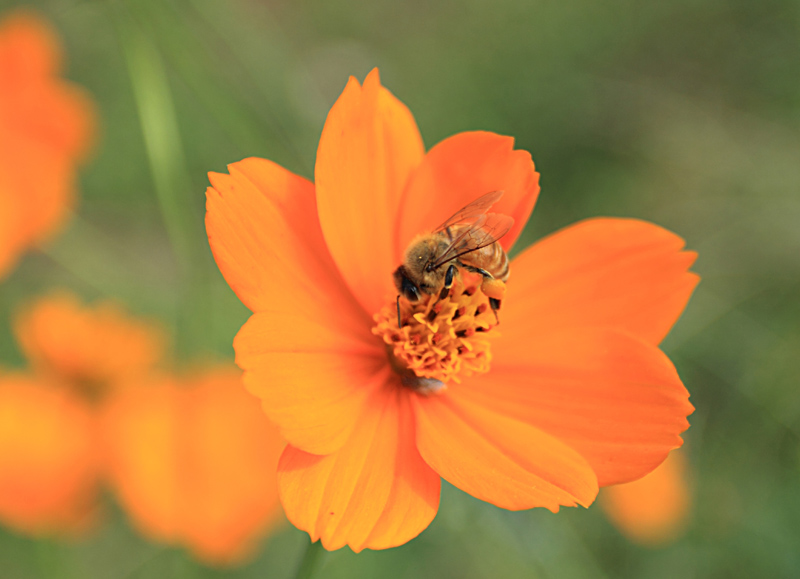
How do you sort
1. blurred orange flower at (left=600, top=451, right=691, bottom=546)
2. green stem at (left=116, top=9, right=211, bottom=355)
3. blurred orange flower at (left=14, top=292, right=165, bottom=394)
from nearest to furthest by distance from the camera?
green stem at (left=116, top=9, right=211, bottom=355)
blurred orange flower at (left=14, top=292, right=165, bottom=394)
blurred orange flower at (left=600, top=451, right=691, bottom=546)

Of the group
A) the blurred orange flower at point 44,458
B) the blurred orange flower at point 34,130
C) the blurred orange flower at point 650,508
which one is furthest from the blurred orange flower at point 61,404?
the blurred orange flower at point 650,508

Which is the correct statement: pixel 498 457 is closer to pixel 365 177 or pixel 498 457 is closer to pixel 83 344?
pixel 365 177

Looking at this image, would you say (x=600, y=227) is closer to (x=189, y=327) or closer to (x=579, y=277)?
(x=579, y=277)

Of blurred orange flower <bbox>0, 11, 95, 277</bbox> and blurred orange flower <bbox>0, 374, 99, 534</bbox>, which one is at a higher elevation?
blurred orange flower <bbox>0, 11, 95, 277</bbox>

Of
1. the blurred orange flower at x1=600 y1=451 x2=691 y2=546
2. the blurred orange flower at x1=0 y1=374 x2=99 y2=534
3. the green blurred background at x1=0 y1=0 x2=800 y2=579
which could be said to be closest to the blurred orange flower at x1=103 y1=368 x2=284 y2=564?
the blurred orange flower at x1=0 y1=374 x2=99 y2=534

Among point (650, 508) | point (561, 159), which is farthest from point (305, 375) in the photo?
point (561, 159)

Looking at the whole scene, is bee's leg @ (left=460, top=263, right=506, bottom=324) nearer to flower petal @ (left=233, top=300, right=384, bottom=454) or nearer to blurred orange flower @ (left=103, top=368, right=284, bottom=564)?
flower petal @ (left=233, top=300, right=384, bottom=454)
